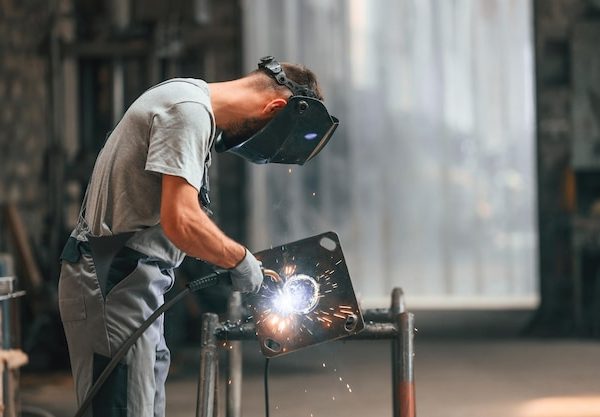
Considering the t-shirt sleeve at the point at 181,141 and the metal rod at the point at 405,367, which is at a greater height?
the t-shirt sleeve at the point at 181,141

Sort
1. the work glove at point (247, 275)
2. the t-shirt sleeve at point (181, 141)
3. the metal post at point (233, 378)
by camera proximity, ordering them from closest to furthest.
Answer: the t-shirt sleeve at point (181, 141) → the work glove at point (247, 275) → the metal post at point (233, 378)

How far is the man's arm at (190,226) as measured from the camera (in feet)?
8.75

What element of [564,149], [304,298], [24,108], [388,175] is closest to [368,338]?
[304,298]

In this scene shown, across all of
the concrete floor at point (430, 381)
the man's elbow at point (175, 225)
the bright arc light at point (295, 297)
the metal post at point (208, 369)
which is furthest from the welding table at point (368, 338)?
the concrete floor at point (430, 381)

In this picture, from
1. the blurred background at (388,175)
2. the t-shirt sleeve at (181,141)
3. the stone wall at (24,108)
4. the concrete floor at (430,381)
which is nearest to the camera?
the t-shirt sleeve at (181,141)

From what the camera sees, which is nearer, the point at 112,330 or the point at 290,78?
the point at 112,330

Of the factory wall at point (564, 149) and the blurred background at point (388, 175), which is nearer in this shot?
the blurred background at point (388, 175)

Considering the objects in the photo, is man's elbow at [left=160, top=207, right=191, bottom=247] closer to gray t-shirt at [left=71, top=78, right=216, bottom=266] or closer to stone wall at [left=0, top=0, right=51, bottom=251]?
gray t-shirt at [left=71, top=78, right=216, bottom=266]

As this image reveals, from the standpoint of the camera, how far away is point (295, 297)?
9.98ft

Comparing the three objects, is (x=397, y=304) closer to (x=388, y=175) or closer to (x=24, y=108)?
(x=24, y=108)

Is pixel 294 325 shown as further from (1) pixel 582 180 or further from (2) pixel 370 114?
(2) pixel 370 114

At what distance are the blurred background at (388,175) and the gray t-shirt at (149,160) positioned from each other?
2718mm

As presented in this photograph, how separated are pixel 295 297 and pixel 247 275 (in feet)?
0.92

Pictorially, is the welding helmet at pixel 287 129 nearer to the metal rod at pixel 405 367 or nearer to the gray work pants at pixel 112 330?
the gray work pants at pixel 112 330
